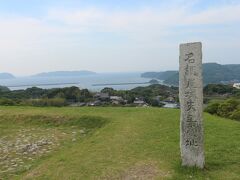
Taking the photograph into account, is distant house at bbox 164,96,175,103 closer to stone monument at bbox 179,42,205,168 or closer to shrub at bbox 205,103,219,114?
shrub at bbox 205,103,219,114

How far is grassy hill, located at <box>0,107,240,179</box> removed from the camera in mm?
7566

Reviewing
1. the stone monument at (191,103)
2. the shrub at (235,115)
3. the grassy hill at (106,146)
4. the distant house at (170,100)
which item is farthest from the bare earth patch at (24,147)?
the distant house at (170,100)

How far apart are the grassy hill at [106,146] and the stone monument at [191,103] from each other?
0.34 m

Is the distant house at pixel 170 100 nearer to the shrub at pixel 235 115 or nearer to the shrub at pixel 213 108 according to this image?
the shrub at pixel 213 108

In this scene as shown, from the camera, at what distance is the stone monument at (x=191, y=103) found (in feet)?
24.0

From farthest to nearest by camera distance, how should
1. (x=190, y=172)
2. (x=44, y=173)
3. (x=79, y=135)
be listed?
(x=79, y=135)
(x=44, y=173)
(x=190, y=172)

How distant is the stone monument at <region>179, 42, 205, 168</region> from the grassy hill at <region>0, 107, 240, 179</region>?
1.13ft

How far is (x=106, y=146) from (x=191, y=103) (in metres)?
3.27

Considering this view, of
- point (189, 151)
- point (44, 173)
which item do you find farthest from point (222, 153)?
point (44, 173)

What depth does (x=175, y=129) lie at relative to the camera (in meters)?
12.0

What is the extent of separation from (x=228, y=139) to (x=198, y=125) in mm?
3215

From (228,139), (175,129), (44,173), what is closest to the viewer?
(44,173)

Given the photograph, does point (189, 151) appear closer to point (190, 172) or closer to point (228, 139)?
point (190, 172)

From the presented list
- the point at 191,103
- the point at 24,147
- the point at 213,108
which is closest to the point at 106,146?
the point at 24,147
